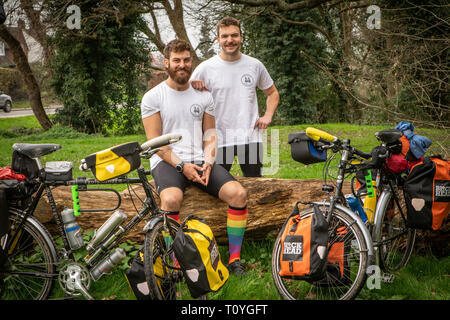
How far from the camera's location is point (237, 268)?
354cm

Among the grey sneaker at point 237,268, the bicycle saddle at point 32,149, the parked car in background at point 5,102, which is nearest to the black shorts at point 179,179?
the grey sneaker at point 237,268

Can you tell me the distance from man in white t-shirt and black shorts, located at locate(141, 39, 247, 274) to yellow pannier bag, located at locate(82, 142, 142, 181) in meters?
0.58

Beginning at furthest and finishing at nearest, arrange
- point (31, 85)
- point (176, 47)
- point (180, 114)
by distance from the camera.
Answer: point (31, 85) → point (180, 114) → point (176, 47)

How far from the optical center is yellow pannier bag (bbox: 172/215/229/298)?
271 cm

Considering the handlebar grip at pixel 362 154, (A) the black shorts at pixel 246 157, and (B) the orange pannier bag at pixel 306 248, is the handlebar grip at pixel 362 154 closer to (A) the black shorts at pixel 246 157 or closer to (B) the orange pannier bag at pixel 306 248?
(B) the orange pannier bag at pixel 306 248

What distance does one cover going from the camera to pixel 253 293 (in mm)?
3299

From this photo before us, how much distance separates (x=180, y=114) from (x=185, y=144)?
0.27m

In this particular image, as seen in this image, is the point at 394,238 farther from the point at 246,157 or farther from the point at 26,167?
the point at 26,167

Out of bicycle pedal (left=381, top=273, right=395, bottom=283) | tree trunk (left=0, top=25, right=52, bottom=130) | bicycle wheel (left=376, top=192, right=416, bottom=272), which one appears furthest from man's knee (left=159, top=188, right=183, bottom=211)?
tree trunk (left=0, top=25, right=52, bottom=130)

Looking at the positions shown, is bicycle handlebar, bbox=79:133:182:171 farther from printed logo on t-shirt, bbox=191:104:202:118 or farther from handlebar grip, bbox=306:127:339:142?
handlebar grip, bbox=306:127:339:142

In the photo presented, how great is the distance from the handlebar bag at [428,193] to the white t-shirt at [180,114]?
1793 millimetres

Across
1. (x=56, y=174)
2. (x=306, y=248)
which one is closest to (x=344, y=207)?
(x=306, y=248)

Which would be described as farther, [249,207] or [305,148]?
[249,207]

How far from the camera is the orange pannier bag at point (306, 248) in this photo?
2768mm
